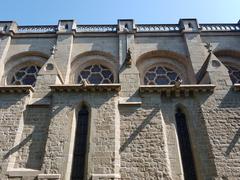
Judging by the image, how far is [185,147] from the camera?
9141 mm

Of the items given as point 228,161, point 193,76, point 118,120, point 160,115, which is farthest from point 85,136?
point 193,76

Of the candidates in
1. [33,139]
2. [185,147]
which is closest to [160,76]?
[185,147]

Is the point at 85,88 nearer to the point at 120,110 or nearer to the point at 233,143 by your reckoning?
the point at 120,110

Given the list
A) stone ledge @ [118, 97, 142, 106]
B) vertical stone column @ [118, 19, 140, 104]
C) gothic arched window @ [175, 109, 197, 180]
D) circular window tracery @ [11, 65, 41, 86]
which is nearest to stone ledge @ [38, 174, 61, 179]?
stone ledge @ [118, 97, 142, 106]

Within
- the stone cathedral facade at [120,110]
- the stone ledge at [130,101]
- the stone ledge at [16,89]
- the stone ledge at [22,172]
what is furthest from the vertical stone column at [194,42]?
the stone ledge at [22,172]

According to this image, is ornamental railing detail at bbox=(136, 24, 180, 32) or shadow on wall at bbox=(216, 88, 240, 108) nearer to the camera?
shadow on wall at bbox=(216, 88, 240, 108)

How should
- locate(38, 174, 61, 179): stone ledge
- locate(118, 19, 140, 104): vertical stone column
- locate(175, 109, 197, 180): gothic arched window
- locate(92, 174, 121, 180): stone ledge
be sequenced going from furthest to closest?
locate(118, 19, 140, 104): vertical stone column < locate(175, 109, 197, 180): gothic arched window < locate(38, 174, 61, 179): stone ledge < locate(92, 174, 121, 180): stone ledge

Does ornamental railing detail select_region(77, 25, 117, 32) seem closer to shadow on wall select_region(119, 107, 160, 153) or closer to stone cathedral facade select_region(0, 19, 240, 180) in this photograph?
stone cathedral facade select_region(0, 19, 240, 180)

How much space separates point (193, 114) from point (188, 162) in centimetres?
194

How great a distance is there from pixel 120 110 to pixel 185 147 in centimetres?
288

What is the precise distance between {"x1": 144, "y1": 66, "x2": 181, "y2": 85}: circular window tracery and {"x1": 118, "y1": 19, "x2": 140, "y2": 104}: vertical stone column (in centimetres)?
121

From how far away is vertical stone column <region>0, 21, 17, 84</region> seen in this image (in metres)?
12.4

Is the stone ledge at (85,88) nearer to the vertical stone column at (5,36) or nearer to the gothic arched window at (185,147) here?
the gothic arched window at (185,147)

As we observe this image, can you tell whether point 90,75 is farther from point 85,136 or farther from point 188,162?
point 188,162
